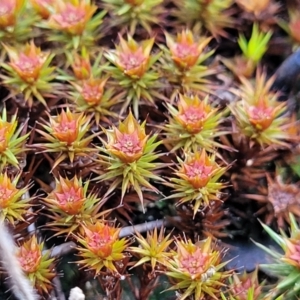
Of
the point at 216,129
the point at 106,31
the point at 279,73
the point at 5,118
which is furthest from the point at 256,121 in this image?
the point at 5,118

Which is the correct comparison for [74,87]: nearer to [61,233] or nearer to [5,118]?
[5,118]

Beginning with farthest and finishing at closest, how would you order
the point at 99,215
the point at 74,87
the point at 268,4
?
1. the point at 268,4
2. the point at 74,87
3. the point at 99,215

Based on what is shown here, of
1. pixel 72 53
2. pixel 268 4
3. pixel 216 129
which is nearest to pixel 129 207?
pixel 216 129

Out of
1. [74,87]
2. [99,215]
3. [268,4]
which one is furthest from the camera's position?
[268,4]

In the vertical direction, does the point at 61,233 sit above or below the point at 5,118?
below

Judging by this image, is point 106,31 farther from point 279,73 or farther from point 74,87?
point 279,73

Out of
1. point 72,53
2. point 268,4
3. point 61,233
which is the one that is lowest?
point 61,233

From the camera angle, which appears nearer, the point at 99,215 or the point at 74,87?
the point at 99,215

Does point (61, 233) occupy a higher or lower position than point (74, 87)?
lower

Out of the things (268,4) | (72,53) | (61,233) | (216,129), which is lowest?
(61,233)
